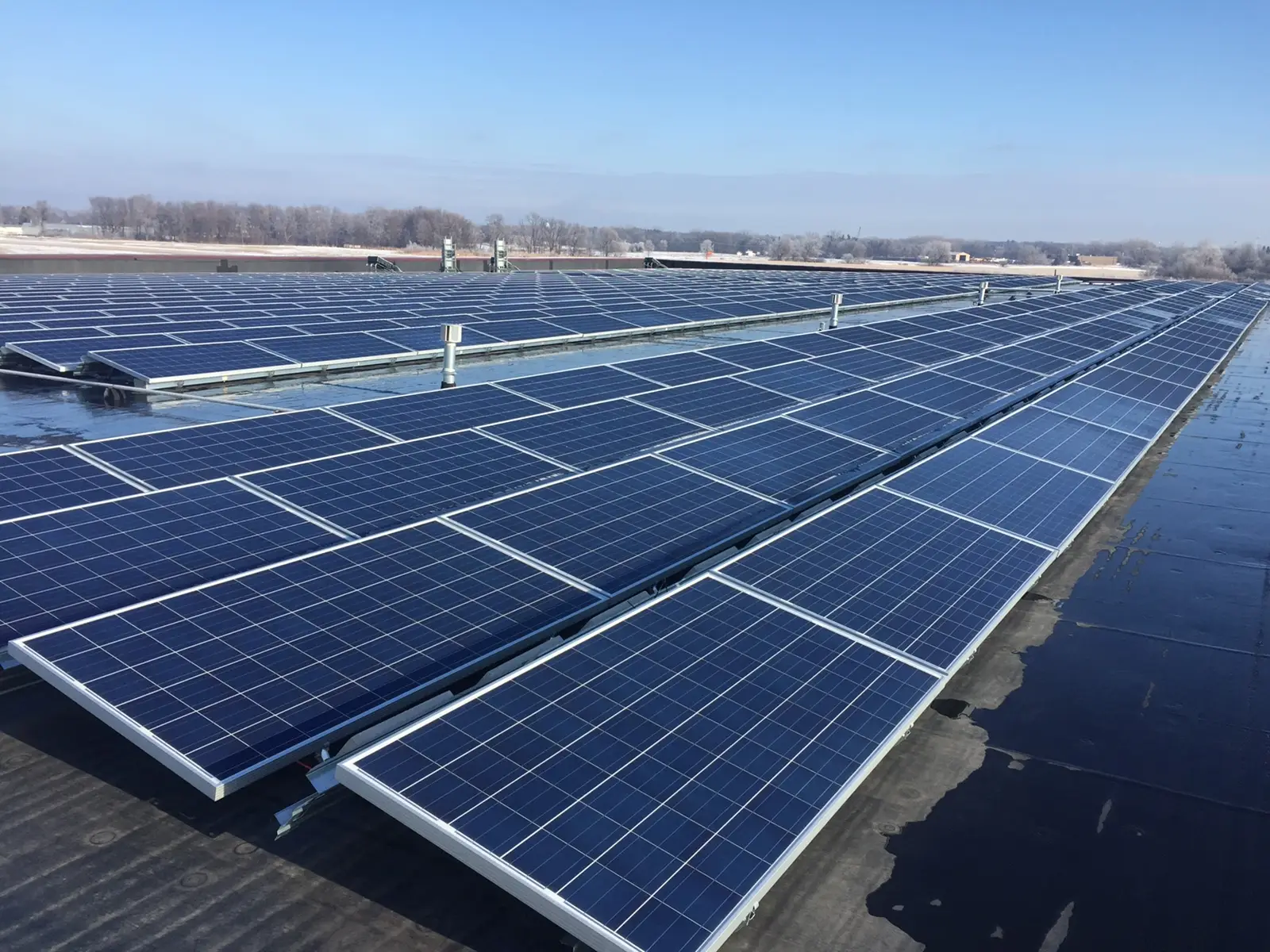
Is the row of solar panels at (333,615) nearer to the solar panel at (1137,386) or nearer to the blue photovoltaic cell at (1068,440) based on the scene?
the blue photovoltaic cell at (1068,440)

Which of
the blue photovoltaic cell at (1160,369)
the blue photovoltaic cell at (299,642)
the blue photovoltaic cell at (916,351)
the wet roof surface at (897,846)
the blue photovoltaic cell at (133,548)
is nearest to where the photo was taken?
the wet roof surface at (897,846)

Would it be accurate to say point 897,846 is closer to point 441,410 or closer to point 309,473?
point 309,473

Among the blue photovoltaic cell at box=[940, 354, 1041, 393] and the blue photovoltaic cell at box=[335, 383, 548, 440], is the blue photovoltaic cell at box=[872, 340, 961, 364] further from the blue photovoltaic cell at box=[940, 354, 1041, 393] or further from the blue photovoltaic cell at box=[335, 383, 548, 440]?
the blue photovoltaic cell at box=[335, 383, 548, 440]

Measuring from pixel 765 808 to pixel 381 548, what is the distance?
19.5ft

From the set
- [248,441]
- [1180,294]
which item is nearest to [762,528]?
[248,441]

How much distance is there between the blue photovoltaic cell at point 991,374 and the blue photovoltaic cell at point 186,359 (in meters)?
20.3

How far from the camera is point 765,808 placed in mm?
6891

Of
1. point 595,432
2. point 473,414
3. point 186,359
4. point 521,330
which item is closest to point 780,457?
point 595,432

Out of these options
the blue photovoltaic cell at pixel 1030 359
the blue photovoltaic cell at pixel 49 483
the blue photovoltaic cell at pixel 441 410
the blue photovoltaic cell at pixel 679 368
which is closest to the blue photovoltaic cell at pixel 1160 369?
the blue photovoltaic cell at pixel 1030 359

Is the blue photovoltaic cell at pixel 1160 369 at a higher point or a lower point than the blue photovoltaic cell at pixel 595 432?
higher

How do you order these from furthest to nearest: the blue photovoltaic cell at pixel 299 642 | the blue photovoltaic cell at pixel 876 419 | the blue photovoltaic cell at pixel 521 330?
the blue photovoltaic cell at pixel 521 330 < the blue photovoltaic cell at pixel 876 419 < the blue photovoltaic cell at pixel 299 642

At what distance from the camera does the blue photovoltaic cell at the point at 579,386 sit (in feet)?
68.1

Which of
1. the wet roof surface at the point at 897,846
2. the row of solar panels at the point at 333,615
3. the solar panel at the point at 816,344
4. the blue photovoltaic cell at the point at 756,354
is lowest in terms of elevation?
the wet roof surface at the point at 897,846

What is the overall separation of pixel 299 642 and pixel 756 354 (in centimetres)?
2181
